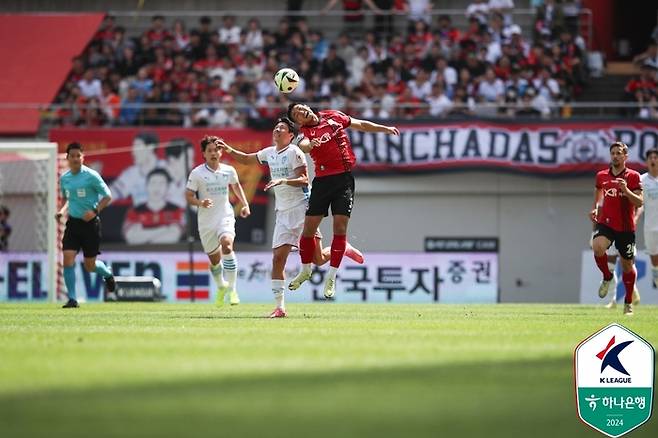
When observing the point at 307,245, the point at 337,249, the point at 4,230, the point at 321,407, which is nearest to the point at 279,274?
the point at 307,245

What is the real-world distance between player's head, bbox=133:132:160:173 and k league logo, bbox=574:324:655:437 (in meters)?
22.7

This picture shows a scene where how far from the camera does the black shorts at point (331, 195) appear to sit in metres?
16.7

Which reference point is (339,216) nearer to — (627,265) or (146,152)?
(627,265)

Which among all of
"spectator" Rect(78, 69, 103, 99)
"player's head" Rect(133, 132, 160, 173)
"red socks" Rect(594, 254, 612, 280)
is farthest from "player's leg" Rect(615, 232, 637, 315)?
"spectator" Rect(78, 69, 103, 99)

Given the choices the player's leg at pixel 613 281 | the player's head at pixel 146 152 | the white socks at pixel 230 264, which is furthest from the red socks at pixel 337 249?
the player's head at pixel 146 152

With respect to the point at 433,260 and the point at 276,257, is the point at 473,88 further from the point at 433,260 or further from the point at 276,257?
the point at 276,257

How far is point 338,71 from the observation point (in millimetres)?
34062

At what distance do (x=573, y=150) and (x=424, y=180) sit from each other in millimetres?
3787

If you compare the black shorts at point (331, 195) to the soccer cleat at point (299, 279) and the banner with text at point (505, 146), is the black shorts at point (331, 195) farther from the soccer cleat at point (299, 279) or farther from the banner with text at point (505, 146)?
the banner with text at point (505, 146)

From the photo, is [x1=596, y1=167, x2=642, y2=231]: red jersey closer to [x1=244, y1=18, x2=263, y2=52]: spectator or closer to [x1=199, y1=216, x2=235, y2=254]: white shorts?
[x1=199, y1=216, x2=235, y2=254]: white shorts

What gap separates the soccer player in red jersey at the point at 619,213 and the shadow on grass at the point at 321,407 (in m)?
9.54

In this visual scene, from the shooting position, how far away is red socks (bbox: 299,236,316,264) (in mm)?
16891

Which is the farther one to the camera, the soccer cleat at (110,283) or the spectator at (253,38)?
the spectator at (253,38)

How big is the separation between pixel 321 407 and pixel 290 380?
125 cm
